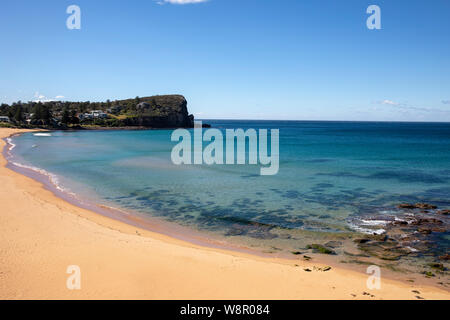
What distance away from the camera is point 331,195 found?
2056 cm

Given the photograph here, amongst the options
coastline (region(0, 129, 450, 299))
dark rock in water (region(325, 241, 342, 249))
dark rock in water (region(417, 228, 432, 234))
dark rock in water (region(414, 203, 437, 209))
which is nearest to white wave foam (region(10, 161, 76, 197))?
coastline (region(0, 129, 450, 299))

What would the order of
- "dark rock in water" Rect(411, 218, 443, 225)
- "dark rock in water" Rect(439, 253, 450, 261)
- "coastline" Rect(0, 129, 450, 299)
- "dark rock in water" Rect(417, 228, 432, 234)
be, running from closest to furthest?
"coastline" Rect(0, 129, 450, 299) < "dark rock in water" Rect(439, 253, 450, 261) < "dark rock in water" Rect(417, 228, 432, 234) < "dark rock in water" Rect(411, 218, 443, 225)

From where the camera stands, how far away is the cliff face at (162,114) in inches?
5015

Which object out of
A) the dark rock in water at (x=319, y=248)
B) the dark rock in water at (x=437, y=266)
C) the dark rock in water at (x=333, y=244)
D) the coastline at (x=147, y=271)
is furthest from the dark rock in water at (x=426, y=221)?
the coastline at (x=147, y=271)

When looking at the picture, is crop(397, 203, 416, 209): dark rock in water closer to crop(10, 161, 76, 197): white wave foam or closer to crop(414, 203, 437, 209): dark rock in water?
crop(414, 203, 437, 209): dark rock in water

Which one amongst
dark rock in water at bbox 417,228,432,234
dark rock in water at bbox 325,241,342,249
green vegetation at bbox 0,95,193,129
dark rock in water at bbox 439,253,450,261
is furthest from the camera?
green vegetation at bbox 0,95,193,129

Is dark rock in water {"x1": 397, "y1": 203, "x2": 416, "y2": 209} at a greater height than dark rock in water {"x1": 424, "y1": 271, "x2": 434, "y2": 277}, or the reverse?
dark rock in water {"x1": 397, "y1": 203, "x2": 416, "y2": 209}

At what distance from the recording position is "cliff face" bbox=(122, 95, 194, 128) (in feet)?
418

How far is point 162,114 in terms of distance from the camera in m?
137

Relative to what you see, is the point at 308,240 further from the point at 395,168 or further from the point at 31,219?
the point at 395,168

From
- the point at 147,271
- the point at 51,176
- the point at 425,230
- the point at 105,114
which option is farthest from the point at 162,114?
the point at 147,271

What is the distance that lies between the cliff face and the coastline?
4563 inches
